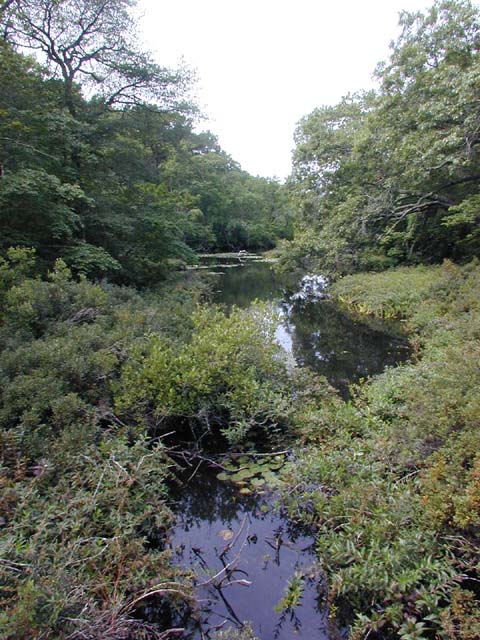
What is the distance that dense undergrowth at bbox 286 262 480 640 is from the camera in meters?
2.75

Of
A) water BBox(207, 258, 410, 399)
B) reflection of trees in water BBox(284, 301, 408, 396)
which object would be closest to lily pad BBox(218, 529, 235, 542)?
water BBox(207, 258, 410, 399)

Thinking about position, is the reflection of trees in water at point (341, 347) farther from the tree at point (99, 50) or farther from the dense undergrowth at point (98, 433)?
the tree at point (99, 50)

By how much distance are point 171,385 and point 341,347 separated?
7122mm

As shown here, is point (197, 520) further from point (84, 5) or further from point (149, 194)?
point (84, 5)

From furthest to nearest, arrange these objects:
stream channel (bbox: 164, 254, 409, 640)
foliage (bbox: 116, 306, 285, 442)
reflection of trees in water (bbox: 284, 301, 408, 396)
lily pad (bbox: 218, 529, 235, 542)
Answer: reflection of trees in water (bbox: 284, 301, 408, 396) < foliage (bbox: 116, 306, 285, 442) < lily pad (bbox: 218, 529, 235, 542) < stream channel (bbox: 164, 254, 409, 640)

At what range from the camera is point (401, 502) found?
11.0 ft

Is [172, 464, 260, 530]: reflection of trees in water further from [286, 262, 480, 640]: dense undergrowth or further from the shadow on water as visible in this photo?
[286, 262, 480, 640]: dense undergrowth

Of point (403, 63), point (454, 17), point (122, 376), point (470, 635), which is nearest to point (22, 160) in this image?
point (122, 376)

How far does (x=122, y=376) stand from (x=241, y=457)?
1.94 meters

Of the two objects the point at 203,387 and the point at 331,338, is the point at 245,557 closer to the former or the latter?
the point at 203,387

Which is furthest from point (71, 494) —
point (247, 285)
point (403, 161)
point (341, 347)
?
point (247, 285)

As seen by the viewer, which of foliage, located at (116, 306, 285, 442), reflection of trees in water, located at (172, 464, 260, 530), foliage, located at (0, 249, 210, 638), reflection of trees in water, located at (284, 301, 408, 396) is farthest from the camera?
reflection of trees in water, located at (284, 301, 408, 396)

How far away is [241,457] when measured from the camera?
5.34 m

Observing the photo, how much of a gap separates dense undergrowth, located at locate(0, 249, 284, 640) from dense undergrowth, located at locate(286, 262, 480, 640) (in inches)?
47.6
